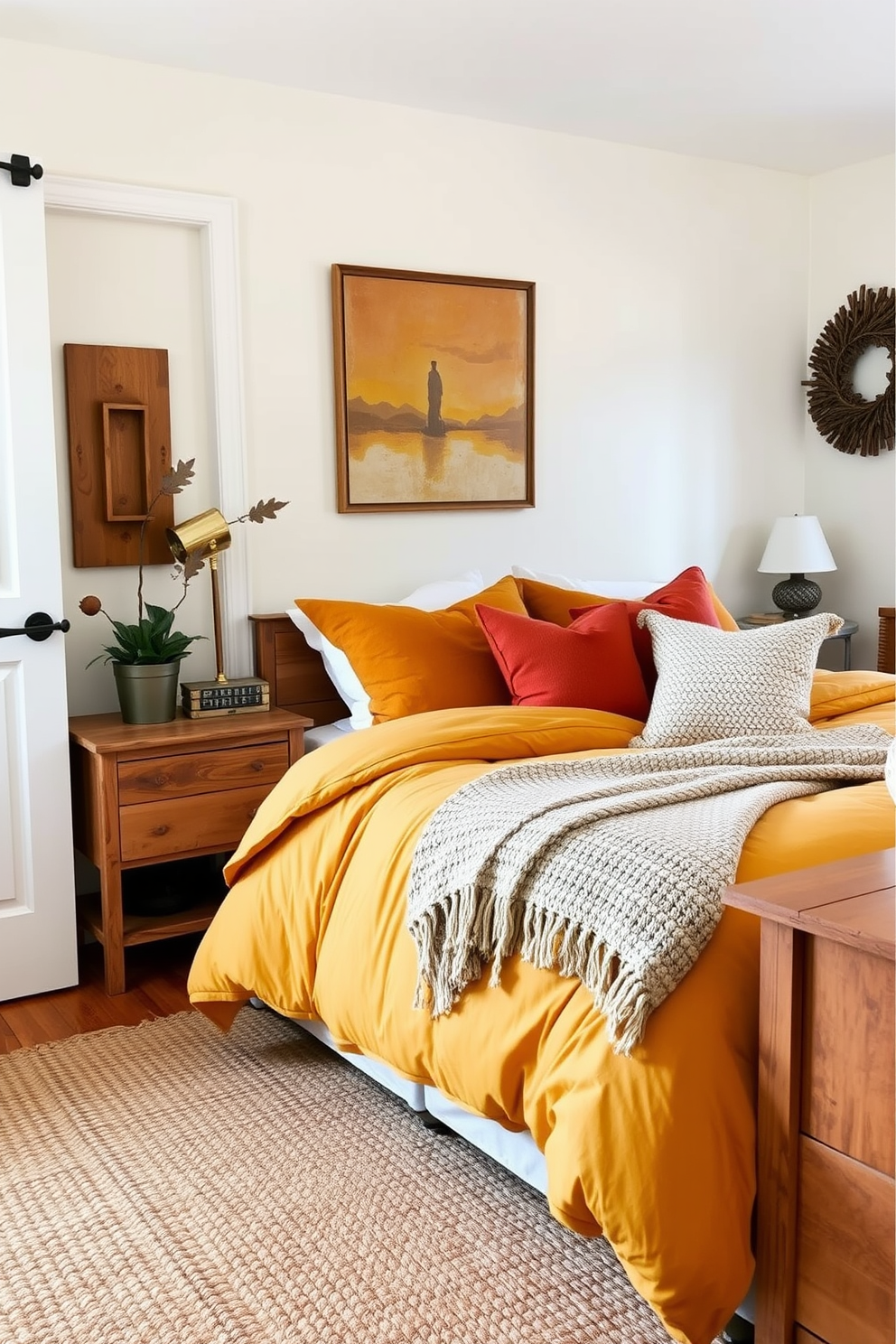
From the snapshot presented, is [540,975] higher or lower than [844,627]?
lower

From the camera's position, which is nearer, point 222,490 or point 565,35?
point 565,35

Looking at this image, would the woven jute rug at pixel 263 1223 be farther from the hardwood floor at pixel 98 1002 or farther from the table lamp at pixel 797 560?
the table lamp at pixel 797 560

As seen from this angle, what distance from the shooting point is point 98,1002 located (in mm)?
3043

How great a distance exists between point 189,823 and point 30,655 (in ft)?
1.90

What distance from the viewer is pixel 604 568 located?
4.38 m

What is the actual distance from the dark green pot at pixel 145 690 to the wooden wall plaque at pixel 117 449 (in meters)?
0.40

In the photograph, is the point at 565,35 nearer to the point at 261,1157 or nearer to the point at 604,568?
the point at 604,568

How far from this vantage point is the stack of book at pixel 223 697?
131 inches

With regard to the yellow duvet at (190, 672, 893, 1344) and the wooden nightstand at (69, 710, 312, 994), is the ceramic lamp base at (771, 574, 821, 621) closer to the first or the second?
the yellow duvet at (190, 672, 893, 1344)

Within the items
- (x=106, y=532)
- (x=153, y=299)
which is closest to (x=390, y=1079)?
(x=106, y=532)

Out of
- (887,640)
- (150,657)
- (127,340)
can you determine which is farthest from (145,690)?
(887,640)

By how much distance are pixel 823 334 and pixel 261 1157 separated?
3.79 m

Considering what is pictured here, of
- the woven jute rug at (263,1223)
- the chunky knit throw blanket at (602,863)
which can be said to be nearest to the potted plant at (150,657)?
the woven jute rug at (263,1223)

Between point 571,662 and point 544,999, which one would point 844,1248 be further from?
point 571,662
